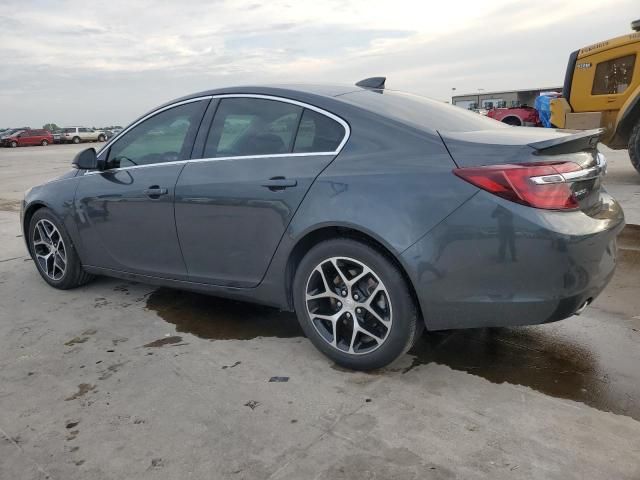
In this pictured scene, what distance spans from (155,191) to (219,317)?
98 centimetres

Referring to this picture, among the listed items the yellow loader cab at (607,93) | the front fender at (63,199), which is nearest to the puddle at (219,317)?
the front fender at (63,199)

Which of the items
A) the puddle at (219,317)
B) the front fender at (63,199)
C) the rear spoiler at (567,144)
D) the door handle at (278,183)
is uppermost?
the rear spoiler at (567,144)

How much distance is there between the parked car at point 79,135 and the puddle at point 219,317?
156ft

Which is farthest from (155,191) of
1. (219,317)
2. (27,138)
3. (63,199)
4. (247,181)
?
(27,138)

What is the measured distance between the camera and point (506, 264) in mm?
2484

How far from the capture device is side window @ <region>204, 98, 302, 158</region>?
3162mm

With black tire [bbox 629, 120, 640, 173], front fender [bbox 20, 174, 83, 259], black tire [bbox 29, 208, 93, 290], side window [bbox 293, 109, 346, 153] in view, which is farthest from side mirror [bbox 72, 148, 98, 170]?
black tire [bbox 629, 120, 640, 173]

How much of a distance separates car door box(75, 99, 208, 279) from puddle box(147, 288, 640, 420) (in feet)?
1.51

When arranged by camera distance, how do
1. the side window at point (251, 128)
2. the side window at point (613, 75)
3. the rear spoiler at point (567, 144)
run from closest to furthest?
the rear spoiler at point (567, 144) → the side window at point (251, 128) → the side window at point (613, 75)

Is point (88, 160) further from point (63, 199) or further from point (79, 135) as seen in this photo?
point (79, 135)

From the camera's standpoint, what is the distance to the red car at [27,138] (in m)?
41.9

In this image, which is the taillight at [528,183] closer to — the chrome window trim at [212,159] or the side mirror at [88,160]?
the chrome window trim at [212,159]

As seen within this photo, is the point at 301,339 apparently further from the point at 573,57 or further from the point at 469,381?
the point at 573,57

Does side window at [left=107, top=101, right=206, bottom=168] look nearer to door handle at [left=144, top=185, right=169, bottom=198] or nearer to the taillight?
door handle at [left=144, top=185, right=169, bottom=198]
